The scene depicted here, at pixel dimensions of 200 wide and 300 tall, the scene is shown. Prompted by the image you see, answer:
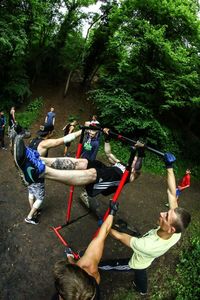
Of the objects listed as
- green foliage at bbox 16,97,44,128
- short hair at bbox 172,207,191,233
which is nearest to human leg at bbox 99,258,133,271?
short hair at bbox 172,207,191,233

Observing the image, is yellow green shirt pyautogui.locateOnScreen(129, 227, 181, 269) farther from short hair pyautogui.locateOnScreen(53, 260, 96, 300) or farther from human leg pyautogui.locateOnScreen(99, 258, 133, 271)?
short hair pyautogui.locateOnScreen(53, 260, 96, 300)

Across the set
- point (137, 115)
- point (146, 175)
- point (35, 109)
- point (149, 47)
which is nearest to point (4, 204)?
point (146, 175)

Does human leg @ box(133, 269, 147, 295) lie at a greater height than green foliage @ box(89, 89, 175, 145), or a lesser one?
lesser

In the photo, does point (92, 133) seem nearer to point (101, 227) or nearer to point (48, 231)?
point (48, 231)

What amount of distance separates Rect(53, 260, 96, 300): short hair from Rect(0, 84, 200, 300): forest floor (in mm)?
2734

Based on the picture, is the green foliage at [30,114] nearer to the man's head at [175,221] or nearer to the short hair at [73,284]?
the man's head at [175,221]

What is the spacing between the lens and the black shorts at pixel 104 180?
478cm

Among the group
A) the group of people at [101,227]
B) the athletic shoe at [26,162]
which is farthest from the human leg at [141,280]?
the athletic shoe at [26,162]

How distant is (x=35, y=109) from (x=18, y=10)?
5.54 metres

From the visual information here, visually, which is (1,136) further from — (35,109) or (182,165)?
(182,165)

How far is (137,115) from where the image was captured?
12555 millimetres

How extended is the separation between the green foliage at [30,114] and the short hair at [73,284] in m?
13.0

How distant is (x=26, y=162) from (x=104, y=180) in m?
1.57

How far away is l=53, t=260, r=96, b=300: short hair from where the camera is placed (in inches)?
94.3
